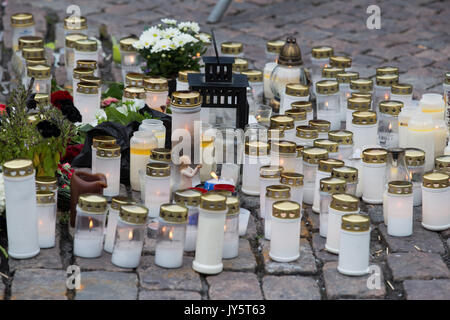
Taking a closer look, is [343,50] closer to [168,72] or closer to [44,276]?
[168,72]

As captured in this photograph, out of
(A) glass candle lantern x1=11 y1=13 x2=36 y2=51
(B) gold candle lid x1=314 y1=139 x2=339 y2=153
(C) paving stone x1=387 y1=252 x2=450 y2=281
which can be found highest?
(A) glass candle lantern x1=11 y1=13 x2=36 y2=51

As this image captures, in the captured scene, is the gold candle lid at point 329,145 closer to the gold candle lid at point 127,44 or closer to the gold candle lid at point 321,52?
the gold candle lid at point 321,52

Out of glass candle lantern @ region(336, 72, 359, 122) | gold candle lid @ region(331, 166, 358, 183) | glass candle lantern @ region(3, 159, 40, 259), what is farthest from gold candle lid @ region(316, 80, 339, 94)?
glass candle lantern @ region(3, 159, 40, 259)

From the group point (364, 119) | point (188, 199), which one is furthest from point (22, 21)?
point (188, 199)

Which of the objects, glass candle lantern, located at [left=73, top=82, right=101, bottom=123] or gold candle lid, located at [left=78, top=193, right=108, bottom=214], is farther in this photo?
glass candle lantern, located at [left=73, top=82, right=101, bottom=123]

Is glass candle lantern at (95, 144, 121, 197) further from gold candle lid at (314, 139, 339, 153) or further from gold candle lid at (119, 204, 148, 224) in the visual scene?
gold candle lid at (314, 139, 339, 153)

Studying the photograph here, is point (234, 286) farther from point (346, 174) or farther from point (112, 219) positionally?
point (346, 174)

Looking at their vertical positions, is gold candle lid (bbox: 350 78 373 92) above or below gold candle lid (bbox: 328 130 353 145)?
above

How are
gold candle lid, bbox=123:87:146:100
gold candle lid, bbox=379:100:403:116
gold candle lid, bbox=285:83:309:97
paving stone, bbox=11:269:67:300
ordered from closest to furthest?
paving stone, bbox=11:269:67:300
gold candle lid, bbox=379:100:403:116
gold candle lid, bbox=123:87:146:100
gold candle lid, bbox=285:83:309:97

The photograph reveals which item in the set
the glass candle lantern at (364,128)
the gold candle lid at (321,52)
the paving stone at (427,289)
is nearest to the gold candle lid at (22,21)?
the gold candle lid at (321,52)

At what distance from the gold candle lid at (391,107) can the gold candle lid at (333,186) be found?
3.71ft

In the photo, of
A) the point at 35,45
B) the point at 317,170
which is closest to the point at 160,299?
the point at 317,170

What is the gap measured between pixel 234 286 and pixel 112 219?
0.64m

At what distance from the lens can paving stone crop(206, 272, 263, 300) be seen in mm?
3822
